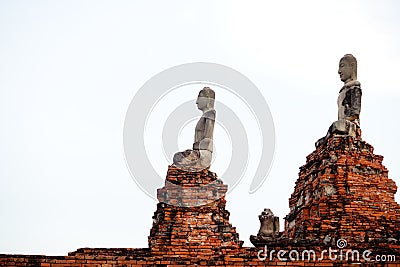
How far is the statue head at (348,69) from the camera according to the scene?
69.7 feet

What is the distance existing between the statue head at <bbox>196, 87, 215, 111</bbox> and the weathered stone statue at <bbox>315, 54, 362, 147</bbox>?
10.7 ft

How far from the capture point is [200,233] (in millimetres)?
18969

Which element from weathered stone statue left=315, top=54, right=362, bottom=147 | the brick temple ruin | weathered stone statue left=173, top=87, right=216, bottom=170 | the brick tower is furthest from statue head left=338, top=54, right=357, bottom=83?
weathered stone statue left=173, top=87, right=216, bottom=170

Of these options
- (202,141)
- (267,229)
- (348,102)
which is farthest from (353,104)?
(267,229)

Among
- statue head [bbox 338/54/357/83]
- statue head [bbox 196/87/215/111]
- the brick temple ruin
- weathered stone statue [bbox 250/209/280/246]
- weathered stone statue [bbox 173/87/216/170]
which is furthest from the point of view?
statue head [bbox 196/87/215/111]

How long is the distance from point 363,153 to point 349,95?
1904 mm

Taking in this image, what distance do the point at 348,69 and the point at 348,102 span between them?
104 cm

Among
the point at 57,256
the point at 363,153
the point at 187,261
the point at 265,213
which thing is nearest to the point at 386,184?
the point at 363,153

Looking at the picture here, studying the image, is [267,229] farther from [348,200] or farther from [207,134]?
[207,134]

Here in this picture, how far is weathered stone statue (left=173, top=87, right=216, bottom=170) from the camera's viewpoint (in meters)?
20.0

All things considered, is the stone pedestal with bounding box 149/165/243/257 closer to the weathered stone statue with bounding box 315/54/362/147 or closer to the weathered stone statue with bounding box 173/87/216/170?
the weathered stone statue with bounding box 173/87/216/170

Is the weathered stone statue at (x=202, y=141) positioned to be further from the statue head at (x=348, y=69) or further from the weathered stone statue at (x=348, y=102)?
the statue head at (x=348, y=69)

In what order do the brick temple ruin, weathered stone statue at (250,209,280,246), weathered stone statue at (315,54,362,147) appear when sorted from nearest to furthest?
the brick temple ruin → weathered stone statue at (250,209,280,246) → weathered stone statue at (315,54,362,147)

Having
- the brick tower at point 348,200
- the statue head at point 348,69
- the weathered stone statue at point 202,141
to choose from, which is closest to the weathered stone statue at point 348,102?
the statue head at point 348,69
